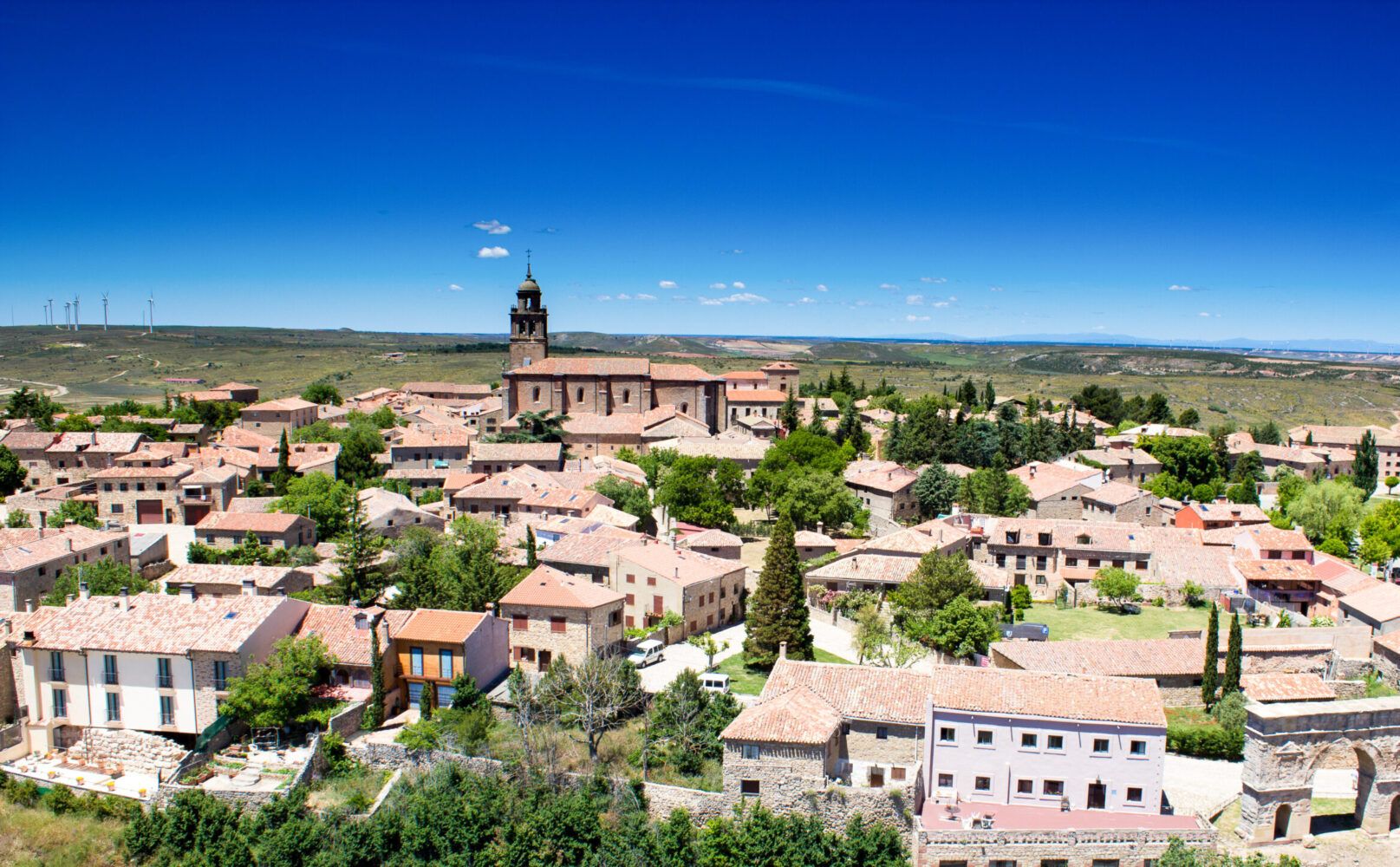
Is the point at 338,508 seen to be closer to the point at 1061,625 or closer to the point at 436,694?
the point at 436,694

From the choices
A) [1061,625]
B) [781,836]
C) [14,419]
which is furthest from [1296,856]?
[14,419]

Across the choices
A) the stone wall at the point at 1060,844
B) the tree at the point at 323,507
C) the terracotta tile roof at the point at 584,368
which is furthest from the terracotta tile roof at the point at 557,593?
the terracotta tile roof at the point at 584,368

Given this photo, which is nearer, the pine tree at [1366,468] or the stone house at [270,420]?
the pine tree at [1366,468]

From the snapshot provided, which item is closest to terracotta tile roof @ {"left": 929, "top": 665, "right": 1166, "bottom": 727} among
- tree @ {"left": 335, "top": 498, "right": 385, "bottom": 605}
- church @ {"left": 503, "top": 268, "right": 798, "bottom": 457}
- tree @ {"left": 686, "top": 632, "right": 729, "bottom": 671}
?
tree @ {"left": 686, "top": 632, "right": 729, "bottom": 671}

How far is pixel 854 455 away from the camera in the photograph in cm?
7619

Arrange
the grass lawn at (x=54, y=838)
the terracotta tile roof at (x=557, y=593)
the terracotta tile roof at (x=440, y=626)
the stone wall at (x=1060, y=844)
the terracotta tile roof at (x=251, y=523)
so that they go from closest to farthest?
the stone wall at (x=1060, y=844) < the grass lawn at (x=54, y=838) < the terracotta tile roof at (x=440, y=626) < the terracotta tile roof at (x=557, y=593) < the terracotta tile roof at (x=251, y=523)

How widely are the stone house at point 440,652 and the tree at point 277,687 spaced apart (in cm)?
280

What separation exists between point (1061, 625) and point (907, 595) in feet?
25.4

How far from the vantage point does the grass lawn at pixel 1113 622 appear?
1645 inches

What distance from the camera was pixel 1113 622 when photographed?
Answer: 145ft

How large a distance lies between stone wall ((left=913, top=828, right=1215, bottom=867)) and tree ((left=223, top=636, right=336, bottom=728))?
1992 centimetres

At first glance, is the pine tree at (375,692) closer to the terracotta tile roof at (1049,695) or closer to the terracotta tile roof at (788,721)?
the terracotta tile roof at (788,721)

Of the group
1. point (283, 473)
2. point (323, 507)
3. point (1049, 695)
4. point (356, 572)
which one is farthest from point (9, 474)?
point (1049, 695)

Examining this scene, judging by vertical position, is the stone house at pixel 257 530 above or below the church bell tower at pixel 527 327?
below
